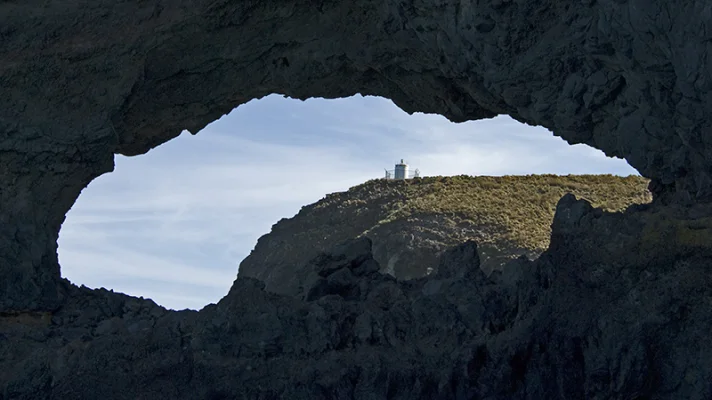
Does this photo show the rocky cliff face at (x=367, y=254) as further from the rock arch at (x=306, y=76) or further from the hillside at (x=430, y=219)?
the hillside at (x=430, y=219)

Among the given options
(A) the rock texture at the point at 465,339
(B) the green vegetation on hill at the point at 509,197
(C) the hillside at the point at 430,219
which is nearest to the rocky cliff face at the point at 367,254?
(A) the rock texture at the point at 465,339

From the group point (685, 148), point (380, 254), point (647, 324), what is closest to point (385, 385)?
point (647, 324)

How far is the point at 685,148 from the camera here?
55.3 ft

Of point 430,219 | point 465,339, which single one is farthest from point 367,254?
point 430,219

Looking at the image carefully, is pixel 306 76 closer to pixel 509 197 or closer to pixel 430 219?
pixel 430 219

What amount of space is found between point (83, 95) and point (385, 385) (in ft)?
27.9

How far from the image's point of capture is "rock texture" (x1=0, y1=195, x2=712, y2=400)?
15.0 m

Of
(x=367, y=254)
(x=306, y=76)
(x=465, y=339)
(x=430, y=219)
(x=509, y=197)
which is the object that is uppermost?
(x=509, y=197)

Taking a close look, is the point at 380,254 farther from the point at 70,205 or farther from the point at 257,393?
the point at 257,393

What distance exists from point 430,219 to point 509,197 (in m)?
6.00

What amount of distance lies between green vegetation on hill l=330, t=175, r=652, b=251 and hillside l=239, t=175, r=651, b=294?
0.16 feet

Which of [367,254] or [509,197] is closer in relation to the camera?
[367,254]

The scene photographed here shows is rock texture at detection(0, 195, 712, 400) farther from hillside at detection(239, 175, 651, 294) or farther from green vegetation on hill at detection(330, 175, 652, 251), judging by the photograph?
green vegetation on hill at detection(330, 175, 652, 251)

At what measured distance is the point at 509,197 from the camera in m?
55.1
